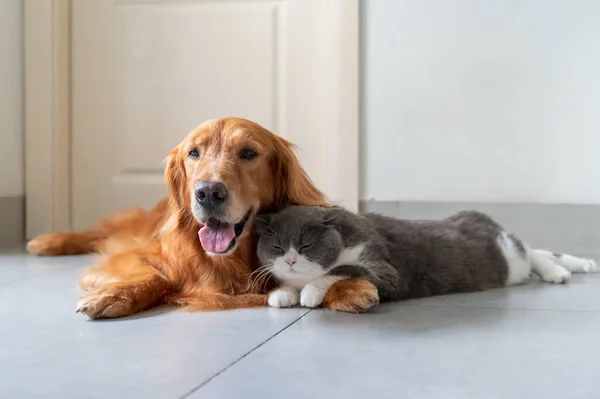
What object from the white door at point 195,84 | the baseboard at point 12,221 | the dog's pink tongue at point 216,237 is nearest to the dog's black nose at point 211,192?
the dog's pink tongue at point 216,237

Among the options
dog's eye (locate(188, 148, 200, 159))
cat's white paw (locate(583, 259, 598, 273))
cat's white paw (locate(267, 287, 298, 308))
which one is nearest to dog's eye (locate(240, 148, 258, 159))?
dog's eye (locate(188, 148, 200, 159))

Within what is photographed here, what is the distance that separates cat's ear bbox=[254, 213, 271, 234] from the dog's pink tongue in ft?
0.19

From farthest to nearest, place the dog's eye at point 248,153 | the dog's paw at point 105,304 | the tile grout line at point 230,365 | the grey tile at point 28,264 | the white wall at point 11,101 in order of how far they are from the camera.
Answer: the white wall at point 11,101
the grey tile at point 28,264
the dog's eye at point 248,153
the dog's paw at point 105,304
the tile grout line at point 230,365

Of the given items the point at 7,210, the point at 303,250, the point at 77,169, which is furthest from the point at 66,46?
the point at 303,250

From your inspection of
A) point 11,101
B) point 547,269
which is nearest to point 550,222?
point 547,269

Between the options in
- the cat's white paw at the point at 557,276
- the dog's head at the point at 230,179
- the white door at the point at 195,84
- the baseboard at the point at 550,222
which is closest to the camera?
the dog's head at the point at 230,179

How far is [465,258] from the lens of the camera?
6.03 feet

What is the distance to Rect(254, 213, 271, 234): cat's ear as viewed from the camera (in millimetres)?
1700

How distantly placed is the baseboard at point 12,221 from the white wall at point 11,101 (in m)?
0.03

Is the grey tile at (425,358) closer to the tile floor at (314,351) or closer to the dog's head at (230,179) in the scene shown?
the tile floor at (314,351)

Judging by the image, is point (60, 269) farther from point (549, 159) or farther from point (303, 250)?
point (549, 159)

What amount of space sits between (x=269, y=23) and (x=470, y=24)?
841mm

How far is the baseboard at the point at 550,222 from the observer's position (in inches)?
108

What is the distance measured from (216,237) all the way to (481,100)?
1.53 m
